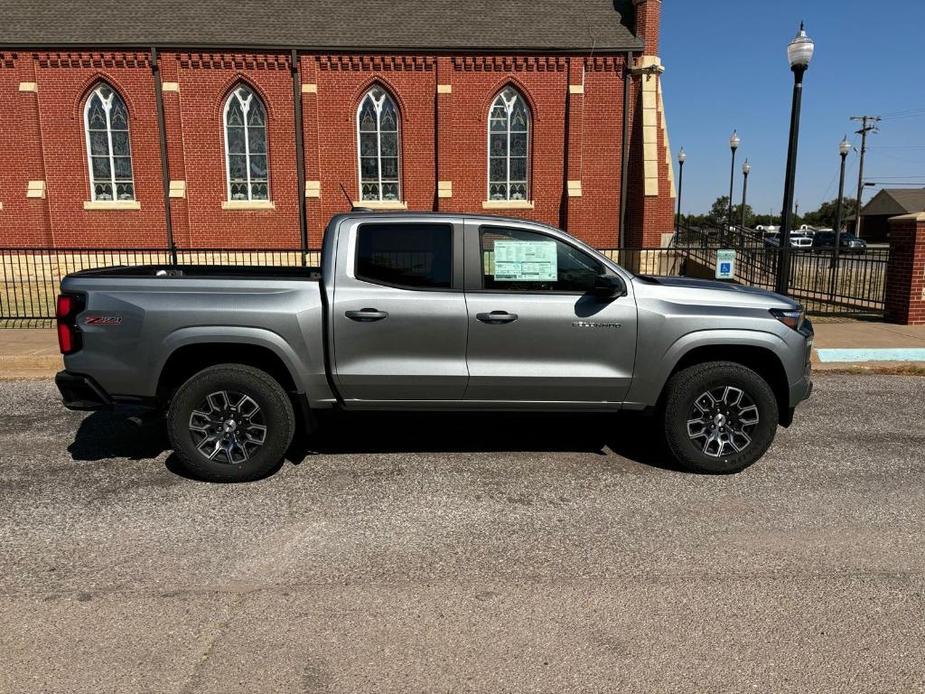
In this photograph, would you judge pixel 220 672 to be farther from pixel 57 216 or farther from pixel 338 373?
pixel 57 216

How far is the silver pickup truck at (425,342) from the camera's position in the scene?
15.5ft

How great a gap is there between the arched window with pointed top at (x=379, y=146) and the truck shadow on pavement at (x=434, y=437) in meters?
15.4

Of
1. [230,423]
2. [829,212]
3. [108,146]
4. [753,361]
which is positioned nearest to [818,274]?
[753,361]

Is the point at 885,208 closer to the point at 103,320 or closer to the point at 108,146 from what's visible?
the point at 108,146

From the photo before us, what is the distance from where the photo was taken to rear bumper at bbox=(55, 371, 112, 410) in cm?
474

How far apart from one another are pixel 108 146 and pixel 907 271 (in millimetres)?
21112

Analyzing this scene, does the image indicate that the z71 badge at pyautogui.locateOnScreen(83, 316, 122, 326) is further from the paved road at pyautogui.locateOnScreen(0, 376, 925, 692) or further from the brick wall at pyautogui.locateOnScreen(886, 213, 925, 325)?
the brick wall at pyautogui.locateOnScreen(886, 213, 925, 325)

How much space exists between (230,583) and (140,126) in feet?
66.1

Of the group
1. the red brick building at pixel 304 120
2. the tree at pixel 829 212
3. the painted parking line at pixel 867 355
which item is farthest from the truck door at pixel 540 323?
the tree at pixel 829 212

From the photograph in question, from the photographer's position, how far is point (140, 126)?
19875mm

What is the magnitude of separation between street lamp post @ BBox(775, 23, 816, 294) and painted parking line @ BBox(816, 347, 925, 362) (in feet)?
7.08

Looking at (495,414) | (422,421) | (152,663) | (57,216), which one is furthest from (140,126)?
(152,663)

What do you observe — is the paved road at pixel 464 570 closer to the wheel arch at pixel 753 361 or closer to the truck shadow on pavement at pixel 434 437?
the truck shadow on pavement at pixel 434 437

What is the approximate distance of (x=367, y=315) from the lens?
15.7 feet
